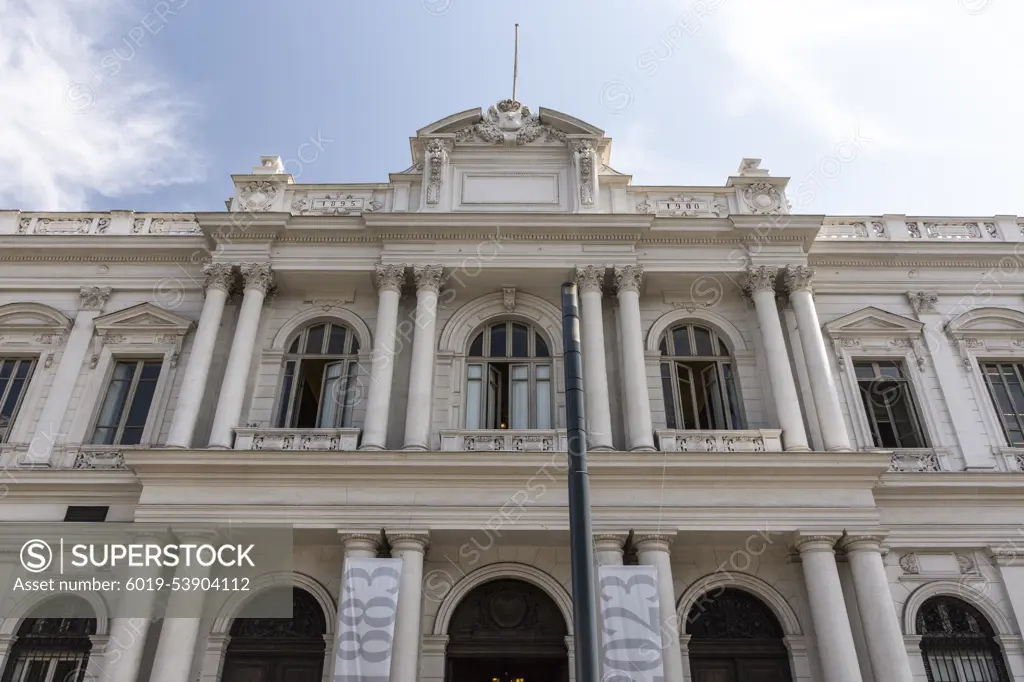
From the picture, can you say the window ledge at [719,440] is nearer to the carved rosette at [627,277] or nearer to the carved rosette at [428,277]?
the carved rosette at [627,277]

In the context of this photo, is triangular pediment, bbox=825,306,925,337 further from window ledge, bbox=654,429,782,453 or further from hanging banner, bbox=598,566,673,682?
hanging banner, bbox=598,566,673,682

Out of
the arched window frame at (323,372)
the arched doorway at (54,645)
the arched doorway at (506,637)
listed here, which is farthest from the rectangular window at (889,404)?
the arched doorway at (54,645)

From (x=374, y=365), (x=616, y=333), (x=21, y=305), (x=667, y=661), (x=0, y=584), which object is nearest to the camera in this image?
(x=667, y=661)

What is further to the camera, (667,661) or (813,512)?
(813,512)

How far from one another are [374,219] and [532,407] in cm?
532

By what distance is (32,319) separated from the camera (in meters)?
17.1

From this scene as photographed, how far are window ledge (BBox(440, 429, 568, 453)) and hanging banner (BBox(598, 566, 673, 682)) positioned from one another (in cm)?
276

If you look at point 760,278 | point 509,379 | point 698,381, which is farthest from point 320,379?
point 760,278

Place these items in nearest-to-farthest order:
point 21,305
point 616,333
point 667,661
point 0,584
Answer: point 667,661
point 0,584
point 616,333
point 21,305

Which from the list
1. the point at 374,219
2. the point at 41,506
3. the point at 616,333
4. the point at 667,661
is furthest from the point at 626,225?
the point at 41,506

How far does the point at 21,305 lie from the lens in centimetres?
1717

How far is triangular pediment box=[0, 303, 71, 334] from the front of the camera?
16.9 metres

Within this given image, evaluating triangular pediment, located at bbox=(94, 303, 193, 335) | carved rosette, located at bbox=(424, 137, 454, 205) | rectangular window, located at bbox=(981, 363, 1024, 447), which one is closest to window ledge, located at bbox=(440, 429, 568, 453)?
carved rosette, located at bbox=(424, 137, 454, 205)

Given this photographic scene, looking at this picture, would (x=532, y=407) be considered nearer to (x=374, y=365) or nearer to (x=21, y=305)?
(x=374, y=365)
